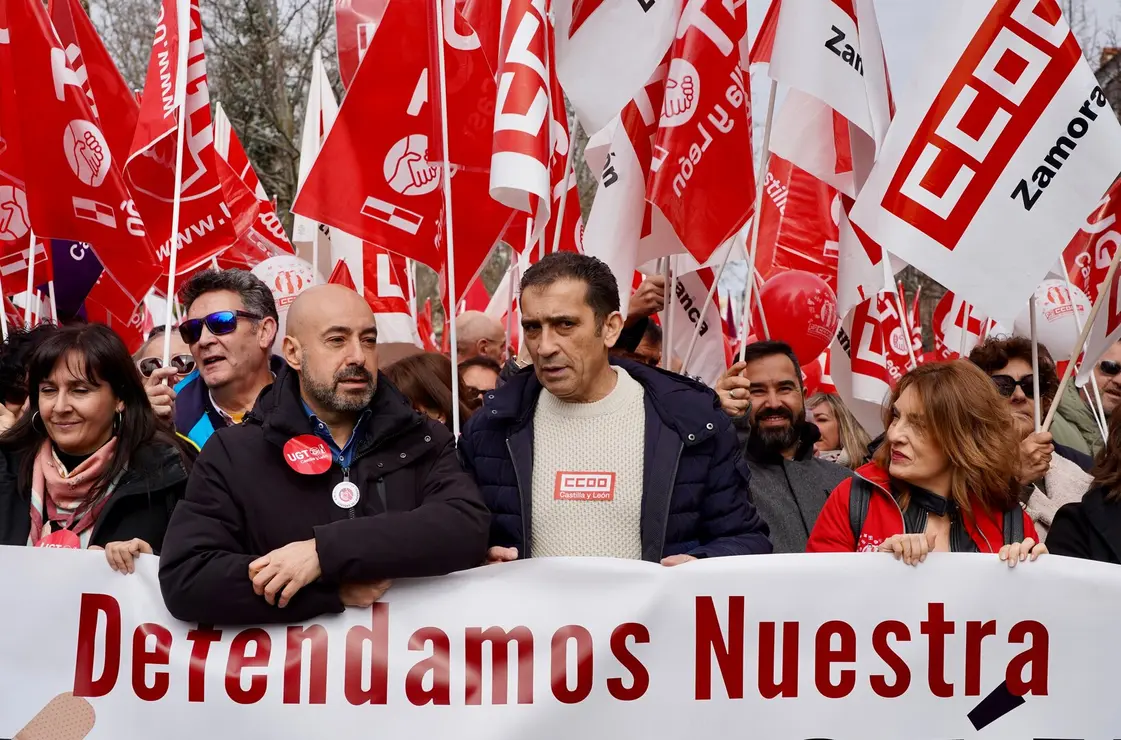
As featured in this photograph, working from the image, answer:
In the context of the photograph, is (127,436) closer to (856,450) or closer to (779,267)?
(856,450)

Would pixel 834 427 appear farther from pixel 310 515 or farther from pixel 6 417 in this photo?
pixel 310 515

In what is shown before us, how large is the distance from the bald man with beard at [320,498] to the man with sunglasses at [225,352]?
142 centimetres

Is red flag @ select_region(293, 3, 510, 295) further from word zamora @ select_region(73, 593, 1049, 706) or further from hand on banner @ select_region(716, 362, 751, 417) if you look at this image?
word zamora @ select_region(73, 593, 1049, 706)

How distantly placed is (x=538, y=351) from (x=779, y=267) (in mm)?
5021

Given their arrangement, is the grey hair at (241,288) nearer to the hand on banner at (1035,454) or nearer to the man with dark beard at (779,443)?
the man with dark beard at (779,443)

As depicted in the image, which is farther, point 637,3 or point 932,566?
point 637,3

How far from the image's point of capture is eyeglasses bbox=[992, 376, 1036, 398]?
20.5 ft

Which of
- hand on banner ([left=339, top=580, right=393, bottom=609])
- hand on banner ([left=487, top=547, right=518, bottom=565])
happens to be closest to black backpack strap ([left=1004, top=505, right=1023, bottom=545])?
hand on banner ([left=487, top=547, right=518, bottom=565])

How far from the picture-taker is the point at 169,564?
368 centimetres

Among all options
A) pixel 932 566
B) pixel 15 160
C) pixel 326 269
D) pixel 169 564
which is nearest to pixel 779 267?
pixel 326 269

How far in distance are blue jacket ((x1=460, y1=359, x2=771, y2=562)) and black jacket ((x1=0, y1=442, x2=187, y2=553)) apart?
0.87 meters

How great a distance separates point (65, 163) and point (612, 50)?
2.54 metres

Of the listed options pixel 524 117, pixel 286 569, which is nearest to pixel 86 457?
pixel 286 569

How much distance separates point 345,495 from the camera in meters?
3.78
